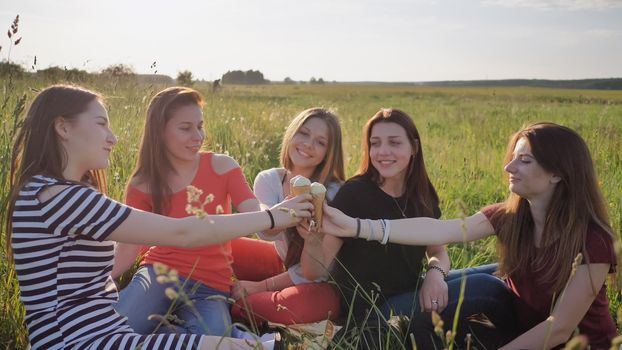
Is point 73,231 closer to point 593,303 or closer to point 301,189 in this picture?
point 301,189

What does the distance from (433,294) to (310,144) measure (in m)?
1.29

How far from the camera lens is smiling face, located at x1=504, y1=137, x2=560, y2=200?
106 inches

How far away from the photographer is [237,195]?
3.37m

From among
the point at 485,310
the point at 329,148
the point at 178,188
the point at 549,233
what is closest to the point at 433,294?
the point at 485,310

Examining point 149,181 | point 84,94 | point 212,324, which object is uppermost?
point 84,94

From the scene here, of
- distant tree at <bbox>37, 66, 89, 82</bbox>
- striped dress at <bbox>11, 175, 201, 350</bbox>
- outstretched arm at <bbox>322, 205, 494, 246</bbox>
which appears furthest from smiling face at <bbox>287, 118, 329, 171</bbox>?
distant tree at <bbox>37, 66, 89, 82</bbox>

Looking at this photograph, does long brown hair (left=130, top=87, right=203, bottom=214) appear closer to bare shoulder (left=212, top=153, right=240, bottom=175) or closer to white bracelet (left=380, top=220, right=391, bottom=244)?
bare shoulder (left=212, top=153, right=240, bottom=175)

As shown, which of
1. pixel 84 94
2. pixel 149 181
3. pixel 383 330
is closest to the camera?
pixel 84 94

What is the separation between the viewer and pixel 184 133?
3256mm

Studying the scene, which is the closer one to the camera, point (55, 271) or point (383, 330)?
point (55, 271)

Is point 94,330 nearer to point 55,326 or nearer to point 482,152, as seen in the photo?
point 55,326

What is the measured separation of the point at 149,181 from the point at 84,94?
3.02 feet

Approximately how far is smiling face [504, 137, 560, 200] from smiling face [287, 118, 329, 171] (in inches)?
52.4

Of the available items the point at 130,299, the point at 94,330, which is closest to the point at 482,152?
the point at 130,299
